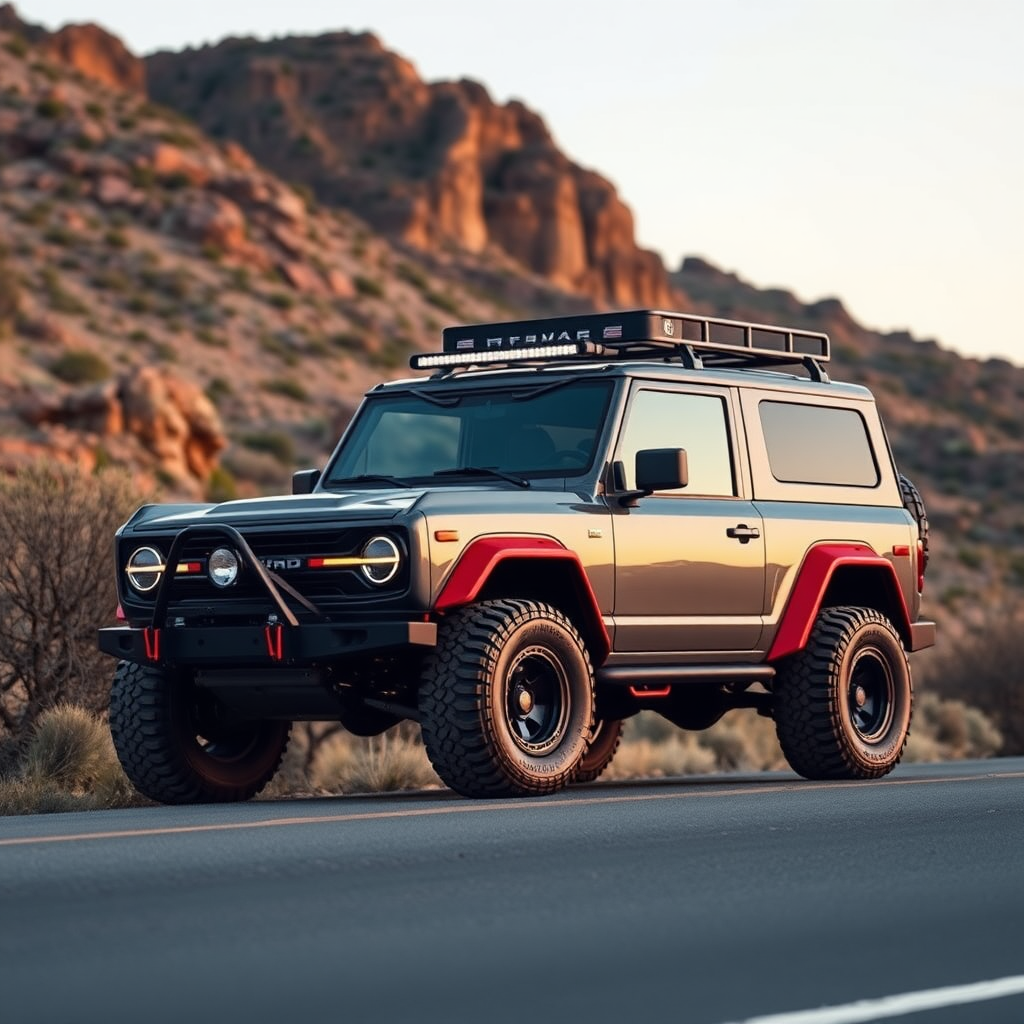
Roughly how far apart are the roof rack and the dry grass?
3.11 meters

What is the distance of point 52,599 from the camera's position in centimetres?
1533

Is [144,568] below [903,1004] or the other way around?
the other way around

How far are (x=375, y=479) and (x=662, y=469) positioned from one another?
187 cm

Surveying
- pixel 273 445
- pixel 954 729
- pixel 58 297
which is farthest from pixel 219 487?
pixel 954 729

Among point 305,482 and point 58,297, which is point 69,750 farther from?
point 58,297

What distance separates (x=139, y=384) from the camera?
36750 mm

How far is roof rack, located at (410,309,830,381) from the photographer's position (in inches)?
505

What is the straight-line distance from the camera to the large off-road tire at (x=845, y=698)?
13.0m

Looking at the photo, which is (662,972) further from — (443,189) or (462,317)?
(443,189)

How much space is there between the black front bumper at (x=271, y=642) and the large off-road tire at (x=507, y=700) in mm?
261

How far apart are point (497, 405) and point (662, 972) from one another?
6770mm

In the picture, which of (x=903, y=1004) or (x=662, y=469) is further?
(x=662, y=469)

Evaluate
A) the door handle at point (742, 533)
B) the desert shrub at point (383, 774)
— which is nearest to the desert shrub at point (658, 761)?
the desert shrub at point (383, 774)

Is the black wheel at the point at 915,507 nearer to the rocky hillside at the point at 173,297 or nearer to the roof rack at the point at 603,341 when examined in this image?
the roof rack at the point at 603,341
